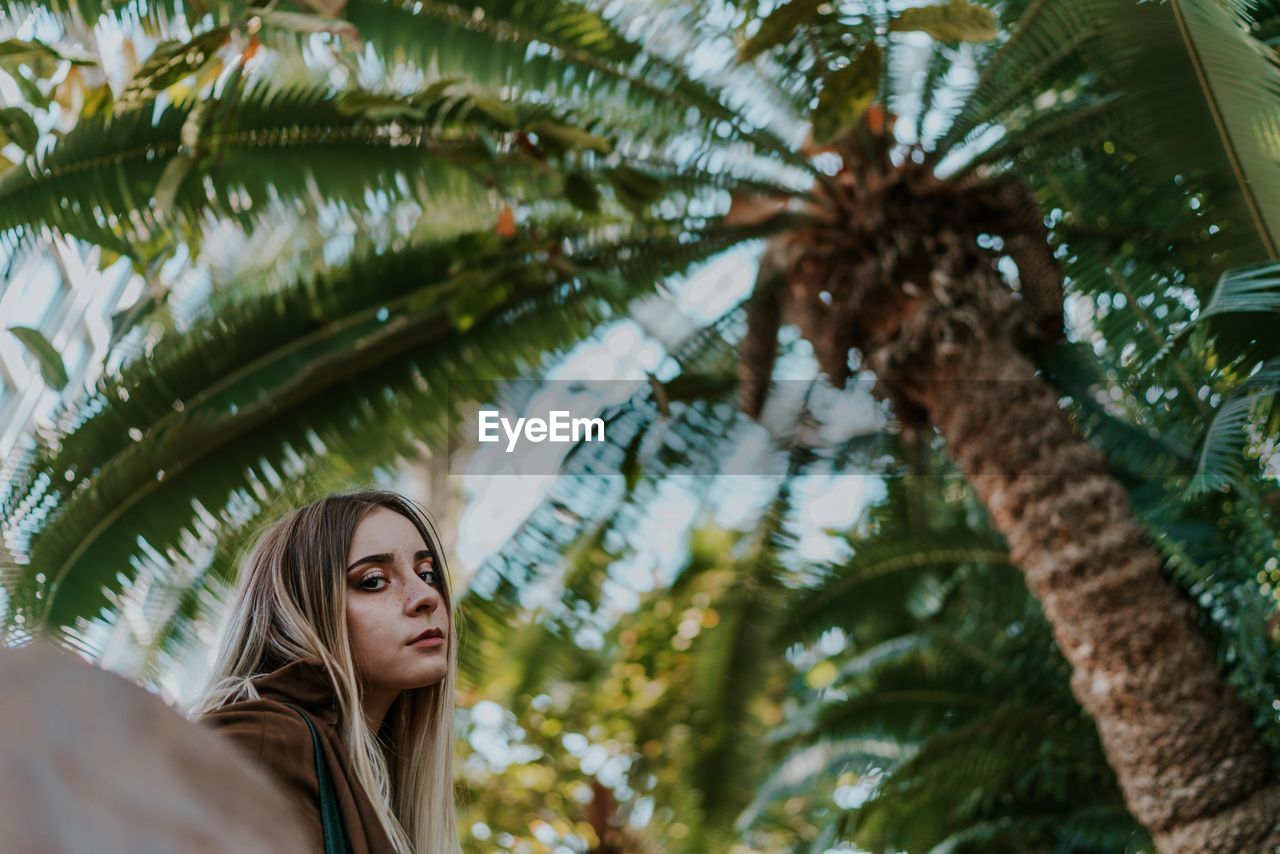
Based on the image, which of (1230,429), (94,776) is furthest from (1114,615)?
(94,776)

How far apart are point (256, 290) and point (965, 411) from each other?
11.9ft

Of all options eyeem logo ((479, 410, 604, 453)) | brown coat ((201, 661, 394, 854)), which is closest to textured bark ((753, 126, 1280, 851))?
eyeem logo ((479, 410, 604, 453))

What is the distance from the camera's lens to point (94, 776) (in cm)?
57

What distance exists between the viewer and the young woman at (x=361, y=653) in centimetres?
249

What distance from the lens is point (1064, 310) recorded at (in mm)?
6820

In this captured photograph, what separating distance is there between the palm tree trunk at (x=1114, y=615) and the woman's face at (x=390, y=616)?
3446mm

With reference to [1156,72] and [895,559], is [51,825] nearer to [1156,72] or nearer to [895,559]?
[1156,72]

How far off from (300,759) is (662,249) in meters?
5.60

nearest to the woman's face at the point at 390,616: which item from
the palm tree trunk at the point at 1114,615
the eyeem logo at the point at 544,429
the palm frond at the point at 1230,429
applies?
the palm frond at the point at 1230,429

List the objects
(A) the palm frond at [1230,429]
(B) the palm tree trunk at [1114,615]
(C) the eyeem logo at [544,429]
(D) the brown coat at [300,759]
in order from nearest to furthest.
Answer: (D) the brown coat at [300,759]
(A) the palm frond at [1230,429]
(B) the palm tree trunk at [1114,615]
(C) the eyeem logo at [544,429]

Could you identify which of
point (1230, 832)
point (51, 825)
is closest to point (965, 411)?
point (1230, 832)

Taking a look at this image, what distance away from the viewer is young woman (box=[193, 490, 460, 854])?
2.49 metres

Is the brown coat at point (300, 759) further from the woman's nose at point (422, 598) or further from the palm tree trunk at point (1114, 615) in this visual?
the palm tree trunk at point (1114, 615)

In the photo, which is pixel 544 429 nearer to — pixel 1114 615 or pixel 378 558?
pixel 1114 615
